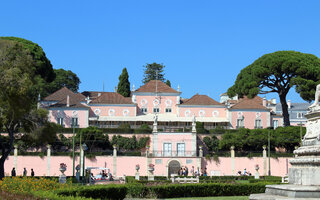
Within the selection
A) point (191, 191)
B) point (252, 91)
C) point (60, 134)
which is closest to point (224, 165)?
point (252, 91)

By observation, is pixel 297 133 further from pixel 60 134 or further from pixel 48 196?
pixel 48 196

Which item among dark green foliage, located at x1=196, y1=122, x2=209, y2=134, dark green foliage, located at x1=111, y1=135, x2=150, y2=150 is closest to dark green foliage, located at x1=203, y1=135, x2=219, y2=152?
dark green foliage, located at x1=196, y1=122, x2=209, y2=134

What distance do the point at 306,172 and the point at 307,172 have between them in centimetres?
2

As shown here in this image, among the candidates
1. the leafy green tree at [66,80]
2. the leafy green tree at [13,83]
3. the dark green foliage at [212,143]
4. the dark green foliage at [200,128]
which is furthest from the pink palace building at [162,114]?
the leafy green tree at [13,83]

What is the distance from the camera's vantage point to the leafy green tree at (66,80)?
74188 mm

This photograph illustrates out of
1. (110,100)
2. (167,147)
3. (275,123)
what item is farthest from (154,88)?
(275,123)

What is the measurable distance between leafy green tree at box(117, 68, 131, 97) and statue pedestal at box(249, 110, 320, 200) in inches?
2398

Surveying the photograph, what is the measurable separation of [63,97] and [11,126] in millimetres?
27541

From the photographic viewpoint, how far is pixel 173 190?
20391mm

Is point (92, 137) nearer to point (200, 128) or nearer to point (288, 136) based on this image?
point (200, 128)

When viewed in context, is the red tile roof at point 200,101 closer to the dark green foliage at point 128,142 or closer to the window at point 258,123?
the window at point 258,123

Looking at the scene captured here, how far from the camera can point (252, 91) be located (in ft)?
172

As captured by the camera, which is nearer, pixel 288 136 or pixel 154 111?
pixel 288 136

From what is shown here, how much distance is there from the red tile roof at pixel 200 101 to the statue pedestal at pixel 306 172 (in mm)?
49241
